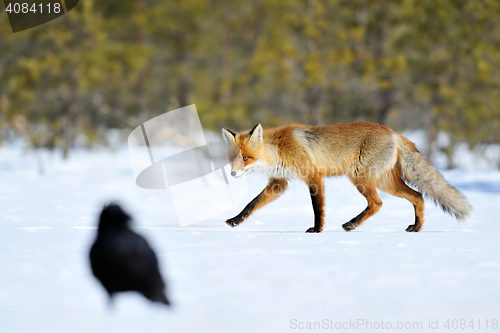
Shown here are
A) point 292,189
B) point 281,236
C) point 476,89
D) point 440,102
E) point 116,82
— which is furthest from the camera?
point 116,82

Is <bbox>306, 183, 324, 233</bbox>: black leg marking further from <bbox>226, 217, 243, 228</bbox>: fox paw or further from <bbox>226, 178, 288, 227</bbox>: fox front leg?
<bbox>226, 217, 243, 228</bbox>: fox paw

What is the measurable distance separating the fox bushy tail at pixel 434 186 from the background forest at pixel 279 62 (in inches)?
262

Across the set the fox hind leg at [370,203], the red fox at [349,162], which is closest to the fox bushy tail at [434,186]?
the red fox at [349,162]

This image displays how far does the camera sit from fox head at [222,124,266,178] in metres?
5.17

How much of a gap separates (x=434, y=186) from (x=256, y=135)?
1.98 metres

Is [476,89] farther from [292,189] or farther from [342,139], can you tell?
[342,139]

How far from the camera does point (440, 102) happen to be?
13469 millimetres

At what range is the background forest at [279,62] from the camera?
12.5 m

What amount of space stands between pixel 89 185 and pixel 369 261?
26.5 feet

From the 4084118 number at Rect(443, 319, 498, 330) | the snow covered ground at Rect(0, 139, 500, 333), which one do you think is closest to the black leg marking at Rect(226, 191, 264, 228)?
the snow covered ground at Rect(0, 139, 500, 333)

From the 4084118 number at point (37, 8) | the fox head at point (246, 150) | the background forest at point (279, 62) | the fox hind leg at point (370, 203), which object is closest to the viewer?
the fox head at point (246, 150)

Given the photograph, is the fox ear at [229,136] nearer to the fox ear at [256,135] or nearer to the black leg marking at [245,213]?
the fox ear at [256,135]

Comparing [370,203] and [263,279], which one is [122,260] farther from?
[370,203]

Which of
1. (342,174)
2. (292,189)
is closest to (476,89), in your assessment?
(292,189)
